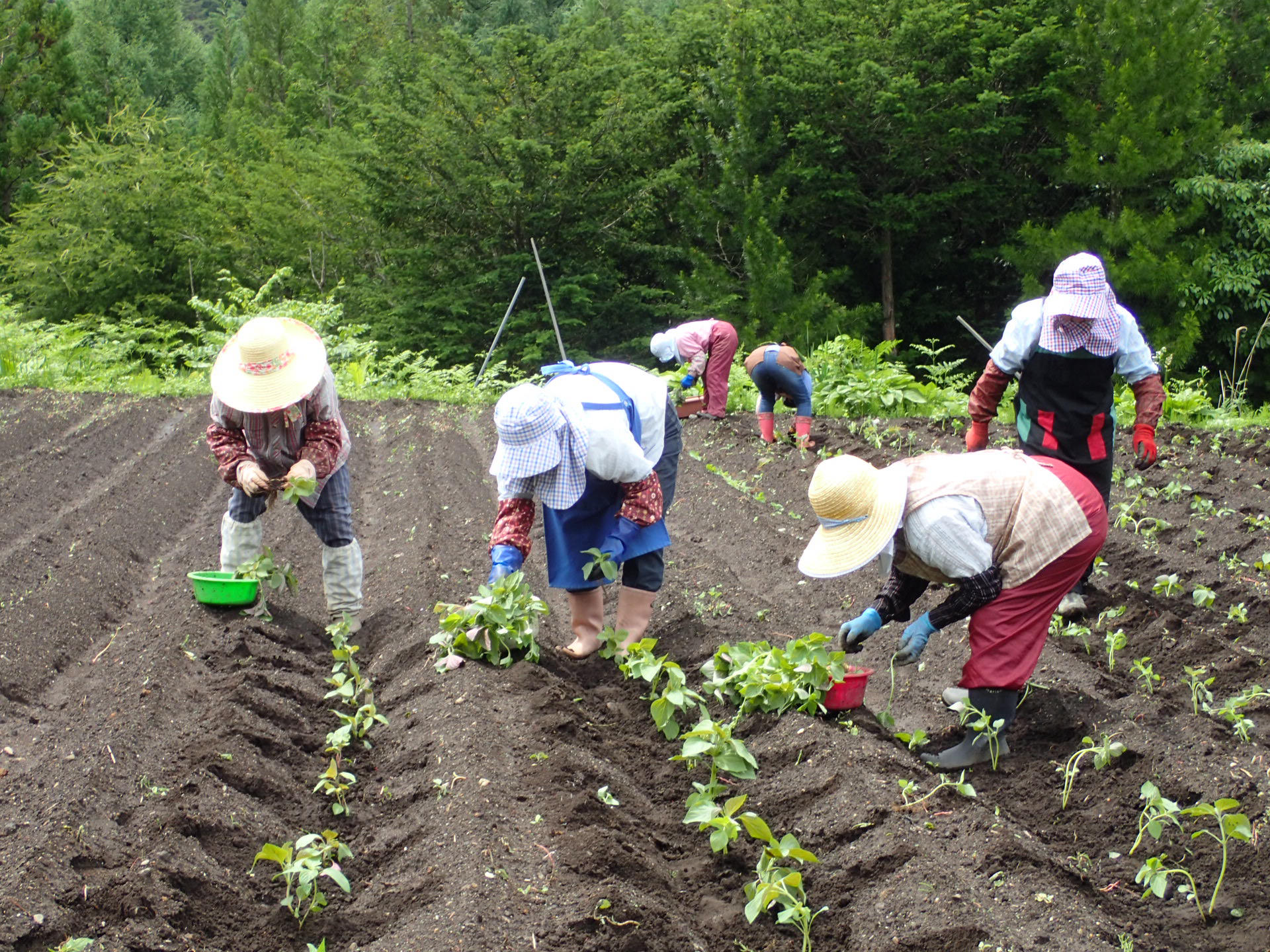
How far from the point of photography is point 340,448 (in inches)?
188

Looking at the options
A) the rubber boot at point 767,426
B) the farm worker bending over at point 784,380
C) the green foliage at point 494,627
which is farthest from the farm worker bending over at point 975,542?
the rubber boot at point 767,426

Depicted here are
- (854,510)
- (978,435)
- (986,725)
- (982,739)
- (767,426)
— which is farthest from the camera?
(767,426)

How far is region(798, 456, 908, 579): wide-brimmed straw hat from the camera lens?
10.7 feet

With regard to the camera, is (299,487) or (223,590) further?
(223,590)

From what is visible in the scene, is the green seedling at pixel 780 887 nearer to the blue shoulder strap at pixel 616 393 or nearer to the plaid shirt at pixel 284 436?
the blue shoulder strap at pixel 616 393

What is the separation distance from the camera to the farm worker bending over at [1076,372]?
4598 millimetres

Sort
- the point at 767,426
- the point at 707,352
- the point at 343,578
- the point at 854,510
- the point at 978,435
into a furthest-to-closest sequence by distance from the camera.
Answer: the point at 707,352 < the point at 767,426 < the point at 978,435 < the point at 343,578 < the point at 854,510

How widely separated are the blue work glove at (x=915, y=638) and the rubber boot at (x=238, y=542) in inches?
106

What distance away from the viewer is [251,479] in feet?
14.5

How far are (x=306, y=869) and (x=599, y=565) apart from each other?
1.56 m

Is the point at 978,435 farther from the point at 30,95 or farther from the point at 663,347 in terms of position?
the point at 30,95

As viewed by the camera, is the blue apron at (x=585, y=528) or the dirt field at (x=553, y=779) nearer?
the dirt field at (x=553, y=779)

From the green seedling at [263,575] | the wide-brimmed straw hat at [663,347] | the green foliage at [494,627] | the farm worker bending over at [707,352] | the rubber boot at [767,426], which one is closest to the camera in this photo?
the green foliage at [494,627]

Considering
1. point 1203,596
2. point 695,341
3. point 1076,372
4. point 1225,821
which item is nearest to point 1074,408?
point 1076,372
